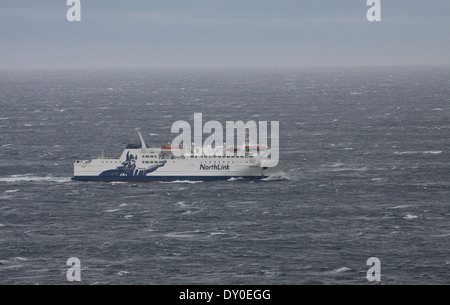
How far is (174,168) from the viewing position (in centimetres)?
13862

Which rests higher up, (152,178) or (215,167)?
(215,167)

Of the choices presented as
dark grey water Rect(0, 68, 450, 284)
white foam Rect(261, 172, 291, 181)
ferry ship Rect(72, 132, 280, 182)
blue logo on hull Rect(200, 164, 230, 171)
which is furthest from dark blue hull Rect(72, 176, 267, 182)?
dark grey water Rect(0, 68, 450, 284)

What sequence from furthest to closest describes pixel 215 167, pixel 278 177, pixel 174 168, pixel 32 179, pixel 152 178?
pixel 152 178 → pixel 174 168 → pixel 215 167 → pixel 278 177 → pixel 32 179

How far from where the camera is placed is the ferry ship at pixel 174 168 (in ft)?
453

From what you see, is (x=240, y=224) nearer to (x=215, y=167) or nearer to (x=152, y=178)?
(x=215, y=167)

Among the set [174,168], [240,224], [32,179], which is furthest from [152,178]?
[240,224]

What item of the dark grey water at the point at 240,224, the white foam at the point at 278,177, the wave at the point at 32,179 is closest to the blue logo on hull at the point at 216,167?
the dark grey water at the point at 240,224

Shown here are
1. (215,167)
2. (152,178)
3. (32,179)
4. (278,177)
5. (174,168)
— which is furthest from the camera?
(152,178)

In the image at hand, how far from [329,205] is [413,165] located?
125ft

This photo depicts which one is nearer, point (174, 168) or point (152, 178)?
point (174, 168)

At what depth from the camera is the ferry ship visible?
13800 cm

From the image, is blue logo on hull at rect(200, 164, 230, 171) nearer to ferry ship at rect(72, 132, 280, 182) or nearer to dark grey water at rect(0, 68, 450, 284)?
ferry ship at rect(72, 132, 280, 182)
